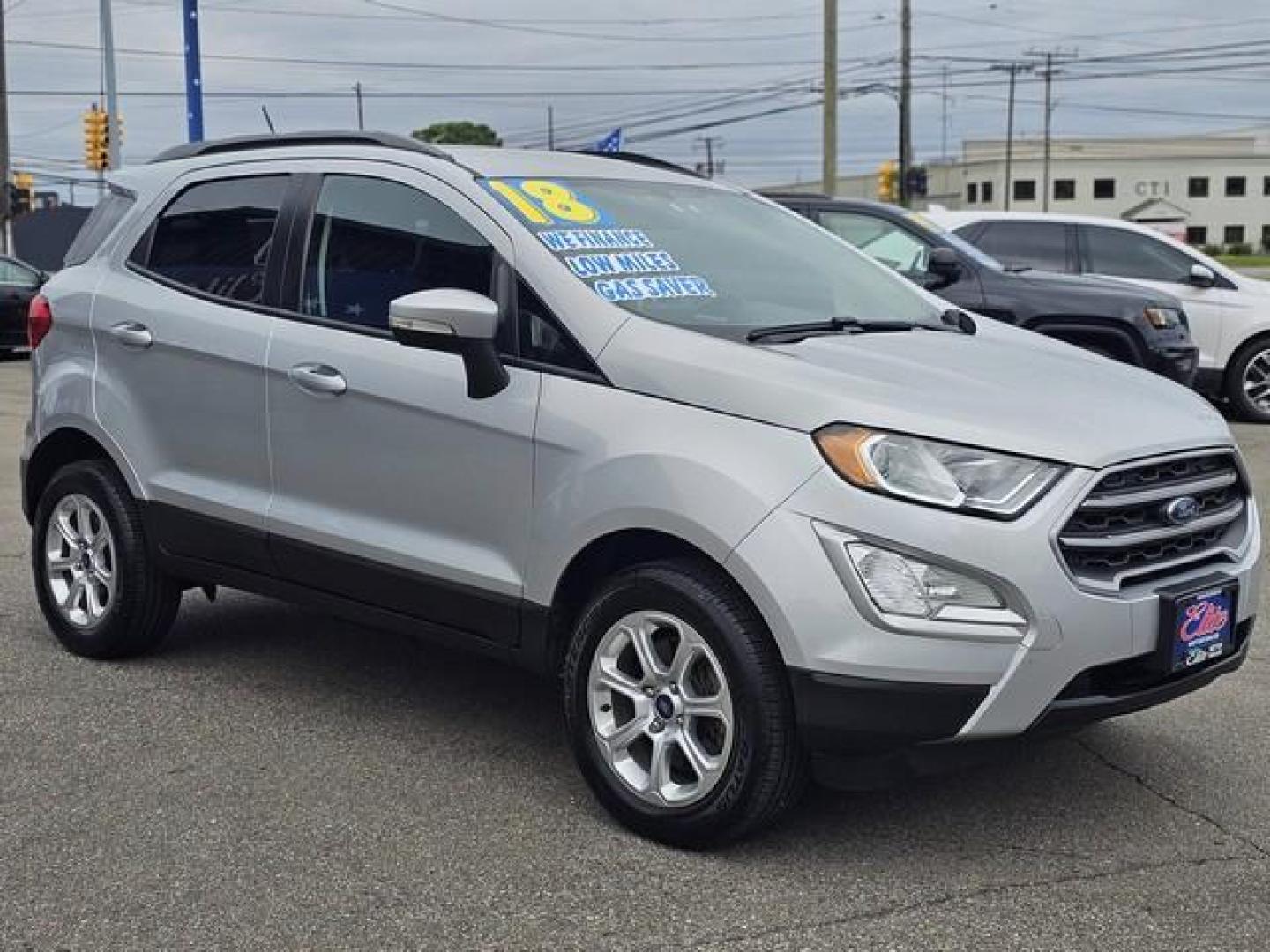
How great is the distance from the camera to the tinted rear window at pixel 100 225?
568 centimetres

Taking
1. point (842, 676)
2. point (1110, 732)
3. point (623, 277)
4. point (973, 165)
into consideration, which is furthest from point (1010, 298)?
point (973, 165)

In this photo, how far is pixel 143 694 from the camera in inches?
208

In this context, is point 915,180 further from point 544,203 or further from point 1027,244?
point 544,203

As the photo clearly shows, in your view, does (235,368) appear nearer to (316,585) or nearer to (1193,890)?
(316,585)

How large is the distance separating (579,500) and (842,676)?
87cm

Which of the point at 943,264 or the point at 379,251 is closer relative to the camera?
the point at 379,251

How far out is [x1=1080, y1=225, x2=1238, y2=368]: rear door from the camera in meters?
13.1

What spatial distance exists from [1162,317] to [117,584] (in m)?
8.14

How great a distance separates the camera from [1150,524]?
380cm

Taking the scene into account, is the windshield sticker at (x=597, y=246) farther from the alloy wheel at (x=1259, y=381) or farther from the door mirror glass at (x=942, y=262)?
the alloy wheel at (x=1259, y=381)

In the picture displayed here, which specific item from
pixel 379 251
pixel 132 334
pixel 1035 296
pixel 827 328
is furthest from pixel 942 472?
pixel 1035 296

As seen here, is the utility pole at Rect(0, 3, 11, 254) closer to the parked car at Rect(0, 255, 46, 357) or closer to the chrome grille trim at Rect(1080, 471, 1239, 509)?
the parked car at Rect(0, 255, 46, 357)

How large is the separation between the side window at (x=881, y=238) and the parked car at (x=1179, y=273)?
192 cm

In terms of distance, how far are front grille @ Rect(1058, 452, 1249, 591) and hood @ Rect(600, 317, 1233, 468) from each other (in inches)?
2.6
